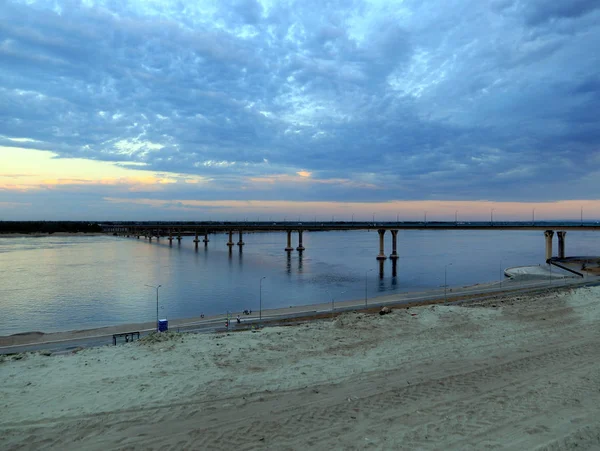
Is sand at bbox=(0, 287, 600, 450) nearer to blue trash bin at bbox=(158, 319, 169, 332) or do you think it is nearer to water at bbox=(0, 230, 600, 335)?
blue trash bin at bbox=(158, 319, 169, 332)

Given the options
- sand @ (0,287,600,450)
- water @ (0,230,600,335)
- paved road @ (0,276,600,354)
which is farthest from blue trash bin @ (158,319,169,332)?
water @ (0,230,600,335)

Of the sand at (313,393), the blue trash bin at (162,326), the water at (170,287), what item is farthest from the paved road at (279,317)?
the sand at (313,393)

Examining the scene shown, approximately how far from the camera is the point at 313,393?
12703 mm

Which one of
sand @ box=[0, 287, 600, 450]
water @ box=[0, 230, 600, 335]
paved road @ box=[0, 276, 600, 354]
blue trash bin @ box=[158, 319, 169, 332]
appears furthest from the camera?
water @ box=[0, 230, 600, 335]

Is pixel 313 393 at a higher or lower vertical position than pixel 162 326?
higher

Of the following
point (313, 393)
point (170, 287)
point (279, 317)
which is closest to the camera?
point (313, 393)

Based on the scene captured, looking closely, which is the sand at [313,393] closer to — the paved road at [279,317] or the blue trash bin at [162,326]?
the blue trash bin at [162,326]

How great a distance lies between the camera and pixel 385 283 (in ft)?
205

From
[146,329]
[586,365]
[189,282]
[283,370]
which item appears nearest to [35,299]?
[189,282]

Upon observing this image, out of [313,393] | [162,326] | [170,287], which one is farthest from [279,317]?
[170,287]

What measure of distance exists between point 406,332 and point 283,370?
8987 mm

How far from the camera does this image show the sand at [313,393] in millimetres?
10031

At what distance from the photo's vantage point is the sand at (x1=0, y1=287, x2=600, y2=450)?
10031 mm

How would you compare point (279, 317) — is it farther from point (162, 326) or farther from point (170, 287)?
point (170, 287)
